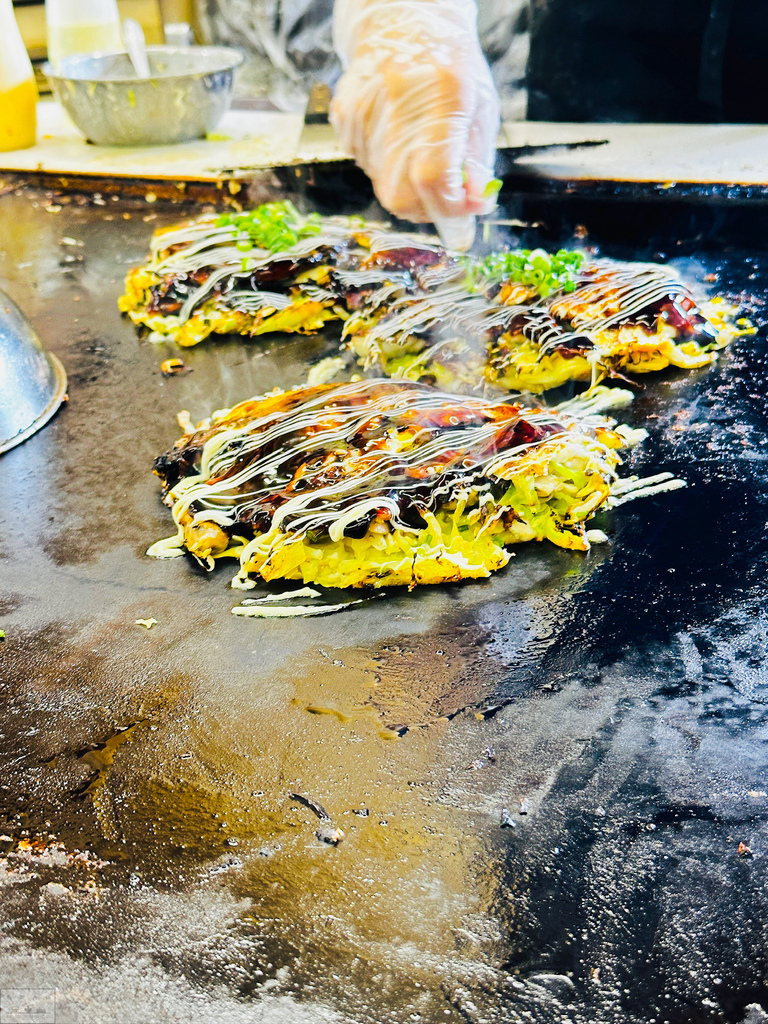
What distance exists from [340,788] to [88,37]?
6.35 metres

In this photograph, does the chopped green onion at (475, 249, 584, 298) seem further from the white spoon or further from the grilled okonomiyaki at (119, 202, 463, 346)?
the white spoon

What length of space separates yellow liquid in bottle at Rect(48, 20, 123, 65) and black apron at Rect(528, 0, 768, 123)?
3.12 metres

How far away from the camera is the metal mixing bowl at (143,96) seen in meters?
5.71

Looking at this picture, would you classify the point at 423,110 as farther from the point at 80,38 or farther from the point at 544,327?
the point at 80,38

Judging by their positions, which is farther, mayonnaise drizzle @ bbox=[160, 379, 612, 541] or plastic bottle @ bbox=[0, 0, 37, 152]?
plastic bottle @ bbox=[0, 0, 37, 152]

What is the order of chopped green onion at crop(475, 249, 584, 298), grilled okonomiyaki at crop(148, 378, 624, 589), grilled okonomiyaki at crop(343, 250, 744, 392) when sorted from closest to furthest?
grilled okonomiyaki at crop(148, 378, 624, 589), grilled okonomiyaki at crop(343, 250, 744, 392), chopped green onion at crop(475, 249, 584, 298)

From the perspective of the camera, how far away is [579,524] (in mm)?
2725

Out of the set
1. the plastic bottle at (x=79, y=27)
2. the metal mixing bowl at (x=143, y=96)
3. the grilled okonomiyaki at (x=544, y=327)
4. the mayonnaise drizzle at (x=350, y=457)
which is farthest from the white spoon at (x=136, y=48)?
the mayonnaise drizzle at (x=350, y=457)

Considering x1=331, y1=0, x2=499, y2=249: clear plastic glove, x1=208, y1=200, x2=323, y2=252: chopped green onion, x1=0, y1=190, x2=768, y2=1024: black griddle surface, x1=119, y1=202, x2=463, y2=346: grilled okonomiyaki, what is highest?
x1=331, y1=0, x2=499, y2=249: clear plastic glove

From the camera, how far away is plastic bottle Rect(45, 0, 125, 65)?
6.32 m

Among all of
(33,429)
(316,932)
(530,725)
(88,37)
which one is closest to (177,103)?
(88,37)

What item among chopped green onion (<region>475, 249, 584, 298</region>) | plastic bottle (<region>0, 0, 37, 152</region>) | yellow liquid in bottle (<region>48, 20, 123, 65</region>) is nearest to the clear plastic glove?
chopped green onion (<region>475, 249, 584, 298</region>)

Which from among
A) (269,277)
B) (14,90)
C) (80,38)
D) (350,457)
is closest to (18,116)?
(14,90)

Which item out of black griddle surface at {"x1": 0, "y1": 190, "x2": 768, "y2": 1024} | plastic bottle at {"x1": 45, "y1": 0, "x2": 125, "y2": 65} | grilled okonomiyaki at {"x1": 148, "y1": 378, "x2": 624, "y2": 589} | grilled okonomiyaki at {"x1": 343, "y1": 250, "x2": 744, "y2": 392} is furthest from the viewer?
plastic bottle at {"x1": 45, "y1": 0, "x2": 125, "y2": 65}
